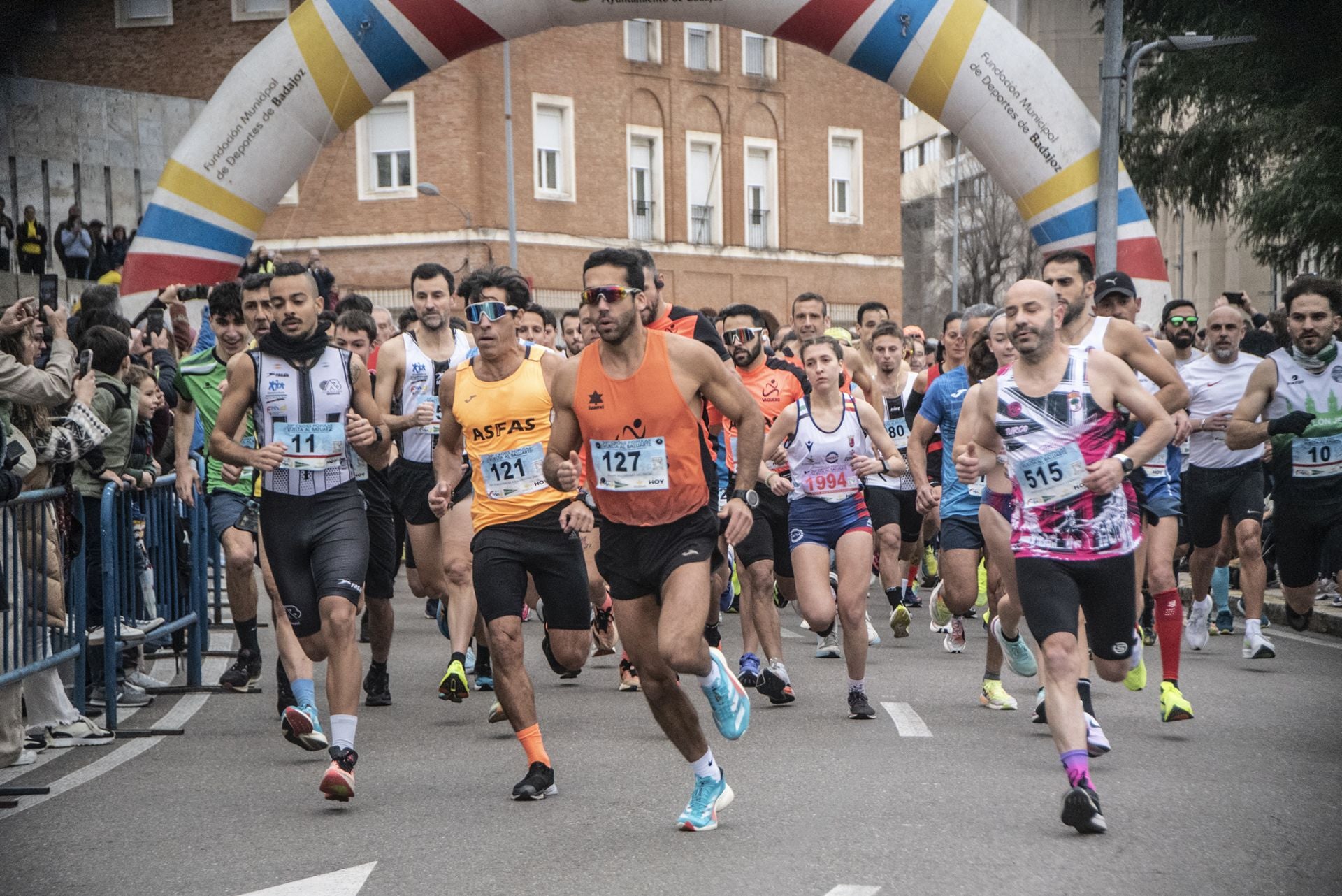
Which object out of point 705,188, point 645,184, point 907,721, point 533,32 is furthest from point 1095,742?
point 705,188

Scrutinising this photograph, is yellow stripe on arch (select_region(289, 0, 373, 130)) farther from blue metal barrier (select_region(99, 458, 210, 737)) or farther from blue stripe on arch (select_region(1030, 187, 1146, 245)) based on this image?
blue stripe on arch (select_region(1030, 187, 1146, 245))

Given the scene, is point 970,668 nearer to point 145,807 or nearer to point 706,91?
point 145,807

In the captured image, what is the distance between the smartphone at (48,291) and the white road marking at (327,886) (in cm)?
180

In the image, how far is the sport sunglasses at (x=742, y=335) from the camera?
1010 centimetres

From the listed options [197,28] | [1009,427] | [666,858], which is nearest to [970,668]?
[1009,427]

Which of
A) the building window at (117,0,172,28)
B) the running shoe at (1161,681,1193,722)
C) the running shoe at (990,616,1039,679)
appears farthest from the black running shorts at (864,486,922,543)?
the building window at (117,0,172,28)

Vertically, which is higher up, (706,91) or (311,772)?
(706,91)

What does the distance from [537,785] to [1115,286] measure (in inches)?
193

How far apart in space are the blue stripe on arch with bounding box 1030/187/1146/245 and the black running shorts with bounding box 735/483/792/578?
5.16 meters

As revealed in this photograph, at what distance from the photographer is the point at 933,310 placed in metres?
66.6

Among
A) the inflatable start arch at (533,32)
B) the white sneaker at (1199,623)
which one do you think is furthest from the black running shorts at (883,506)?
the inflatable start arch at (533,32)

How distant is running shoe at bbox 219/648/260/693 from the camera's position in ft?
32.3

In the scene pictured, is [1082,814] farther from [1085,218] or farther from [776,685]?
[1085,218]

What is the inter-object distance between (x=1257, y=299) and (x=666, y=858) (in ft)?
128
